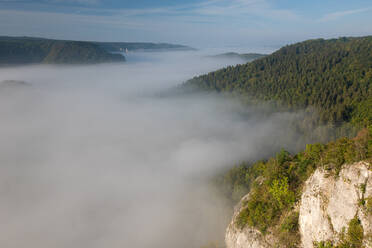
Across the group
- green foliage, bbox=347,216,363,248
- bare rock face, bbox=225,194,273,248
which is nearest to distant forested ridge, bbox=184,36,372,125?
bare rock face, bbox=225,194,273,248

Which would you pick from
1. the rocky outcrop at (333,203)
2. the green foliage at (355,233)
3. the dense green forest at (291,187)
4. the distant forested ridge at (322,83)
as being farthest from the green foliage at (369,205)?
the distant forested ridge at (322,83)

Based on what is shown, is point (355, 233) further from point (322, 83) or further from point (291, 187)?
point (322, 83)

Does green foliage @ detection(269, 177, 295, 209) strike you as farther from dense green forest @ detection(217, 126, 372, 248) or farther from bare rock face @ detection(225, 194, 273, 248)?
bare rock face @ detection(225, 194, 273, 248)

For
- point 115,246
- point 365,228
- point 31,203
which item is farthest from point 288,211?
point 31,203

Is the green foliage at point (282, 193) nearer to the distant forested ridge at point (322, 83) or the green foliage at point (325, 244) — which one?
the green foliage at point (325, 244)

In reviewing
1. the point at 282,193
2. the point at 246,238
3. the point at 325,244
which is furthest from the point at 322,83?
the point at 325,244

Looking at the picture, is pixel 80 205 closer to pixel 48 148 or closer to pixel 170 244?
pixel 170 244

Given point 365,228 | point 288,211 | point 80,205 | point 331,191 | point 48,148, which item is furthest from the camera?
point 48,148
